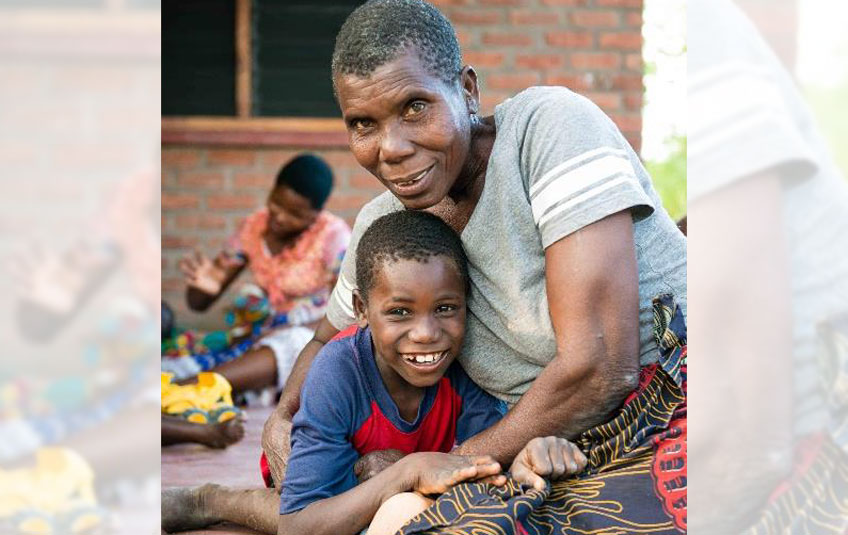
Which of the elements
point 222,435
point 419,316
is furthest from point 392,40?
point 222,435

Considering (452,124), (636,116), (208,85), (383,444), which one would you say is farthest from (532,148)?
→ (208,85)

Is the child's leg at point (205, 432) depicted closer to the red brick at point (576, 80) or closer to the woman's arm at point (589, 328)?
the woman's arm at point (589, 328)

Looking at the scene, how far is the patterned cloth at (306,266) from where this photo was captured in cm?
614

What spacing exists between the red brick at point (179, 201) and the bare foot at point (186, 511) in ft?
14.2

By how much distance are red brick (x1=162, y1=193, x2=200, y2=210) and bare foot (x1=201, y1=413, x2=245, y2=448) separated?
313cm

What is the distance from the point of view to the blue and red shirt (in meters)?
2.38

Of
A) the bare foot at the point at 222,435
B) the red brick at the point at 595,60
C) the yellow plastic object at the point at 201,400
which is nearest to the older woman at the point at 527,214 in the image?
the bare foot at the point at 222,435

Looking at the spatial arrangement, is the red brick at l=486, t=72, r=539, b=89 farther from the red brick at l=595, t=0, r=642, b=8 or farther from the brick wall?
the red brick at l=595, t=0, r=642, b=8

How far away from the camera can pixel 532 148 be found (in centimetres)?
237

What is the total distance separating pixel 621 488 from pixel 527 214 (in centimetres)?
60

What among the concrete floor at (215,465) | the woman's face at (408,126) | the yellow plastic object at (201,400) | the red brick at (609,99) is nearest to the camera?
the woman's face at (408,126)

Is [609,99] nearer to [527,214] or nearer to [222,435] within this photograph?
[222,435]

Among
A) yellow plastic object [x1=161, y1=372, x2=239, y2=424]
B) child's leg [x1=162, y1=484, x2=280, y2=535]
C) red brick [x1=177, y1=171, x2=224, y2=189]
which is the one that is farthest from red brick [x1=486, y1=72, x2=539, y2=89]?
child's leg [x1=162, y1=484, x2=280, y2=535]

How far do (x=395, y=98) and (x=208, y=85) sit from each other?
5171 millimetres
